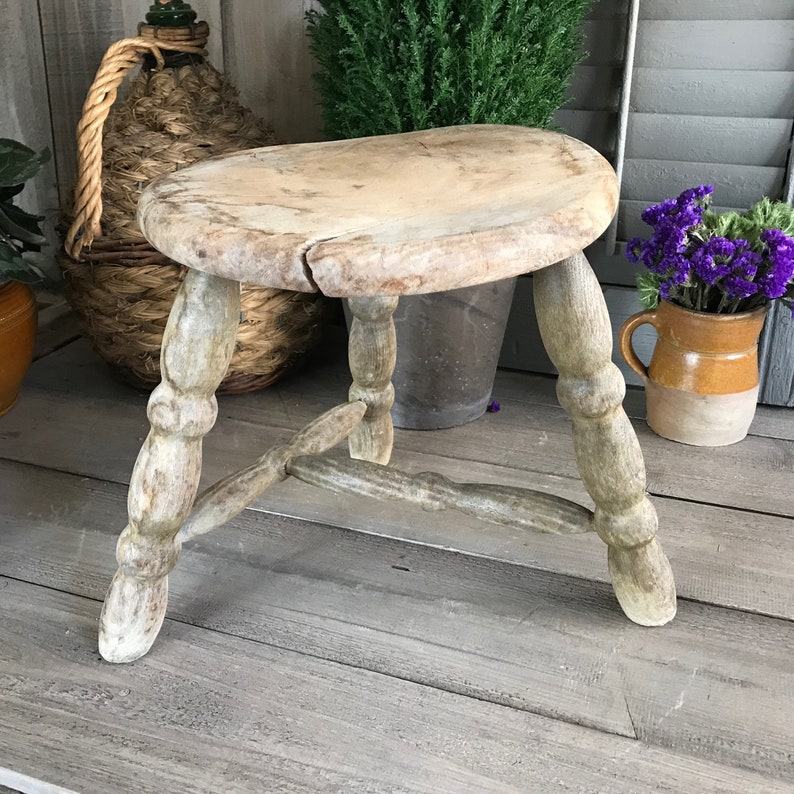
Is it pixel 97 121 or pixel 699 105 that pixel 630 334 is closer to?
pixel 699 105

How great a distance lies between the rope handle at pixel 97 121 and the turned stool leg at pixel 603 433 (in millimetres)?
669

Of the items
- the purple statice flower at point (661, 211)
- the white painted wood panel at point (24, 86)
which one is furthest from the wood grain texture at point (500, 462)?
the white painted wood panel at point (24, 86)

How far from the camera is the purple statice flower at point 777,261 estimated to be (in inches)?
46.4

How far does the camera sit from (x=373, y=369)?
113cm

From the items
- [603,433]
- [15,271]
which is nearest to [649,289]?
[603,433]

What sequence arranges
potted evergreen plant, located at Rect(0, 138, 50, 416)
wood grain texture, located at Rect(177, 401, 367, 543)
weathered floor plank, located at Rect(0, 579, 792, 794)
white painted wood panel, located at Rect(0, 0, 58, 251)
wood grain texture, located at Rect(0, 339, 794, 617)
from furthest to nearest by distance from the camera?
white painted wood panel, located at Rect(0, 0, 58, 251), potted evergreen plant, located at Rect(0, 138, 50, 416), wood grain texture, located at Rect(0, 339, 794, 617), wood grain texture, located at Rect(177, 401, 367, 543), weathered floor plank, located at Rect(0, 579, 792, 794)

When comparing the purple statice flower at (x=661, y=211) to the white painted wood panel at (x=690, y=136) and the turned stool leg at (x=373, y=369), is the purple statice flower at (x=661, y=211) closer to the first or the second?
the white painted wood panel at (x=690, y=136)

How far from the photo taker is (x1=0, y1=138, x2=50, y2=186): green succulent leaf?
127 cm

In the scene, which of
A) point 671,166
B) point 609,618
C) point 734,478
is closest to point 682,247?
point 671,166

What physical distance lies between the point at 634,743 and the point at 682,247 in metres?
0.68

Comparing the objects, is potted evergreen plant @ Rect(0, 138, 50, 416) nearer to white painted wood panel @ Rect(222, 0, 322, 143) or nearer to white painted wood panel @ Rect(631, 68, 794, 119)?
white painted wood panel @ Rect(222, 0, 322, 143)

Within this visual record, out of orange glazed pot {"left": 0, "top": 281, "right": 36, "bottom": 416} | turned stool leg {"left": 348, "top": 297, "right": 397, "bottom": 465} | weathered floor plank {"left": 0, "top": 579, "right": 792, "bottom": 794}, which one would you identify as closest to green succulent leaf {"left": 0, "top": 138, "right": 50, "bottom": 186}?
orange glazed pot {"left": 0, "top": 281, "right": 36, "bottom": 416}

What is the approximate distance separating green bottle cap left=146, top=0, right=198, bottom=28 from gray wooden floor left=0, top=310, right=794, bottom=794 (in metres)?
0.61

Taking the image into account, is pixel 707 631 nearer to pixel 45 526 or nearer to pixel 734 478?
pixel 734 478
